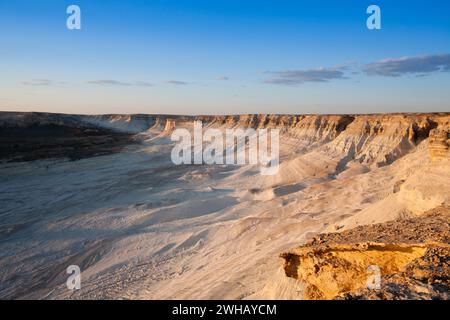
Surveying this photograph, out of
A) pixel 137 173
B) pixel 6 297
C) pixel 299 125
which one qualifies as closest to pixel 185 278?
pixel 6 297

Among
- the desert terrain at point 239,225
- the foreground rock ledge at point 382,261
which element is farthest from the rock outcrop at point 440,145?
the foreground rock ledge at point 382,261

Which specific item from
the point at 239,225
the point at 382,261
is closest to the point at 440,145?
the point at 239,225

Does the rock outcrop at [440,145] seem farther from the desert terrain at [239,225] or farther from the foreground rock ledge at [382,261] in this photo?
the foreground rock ledge at [382,261]

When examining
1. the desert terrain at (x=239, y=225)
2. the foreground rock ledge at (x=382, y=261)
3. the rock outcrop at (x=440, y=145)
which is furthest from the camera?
the rock outcrop at (x=440, y=145)
